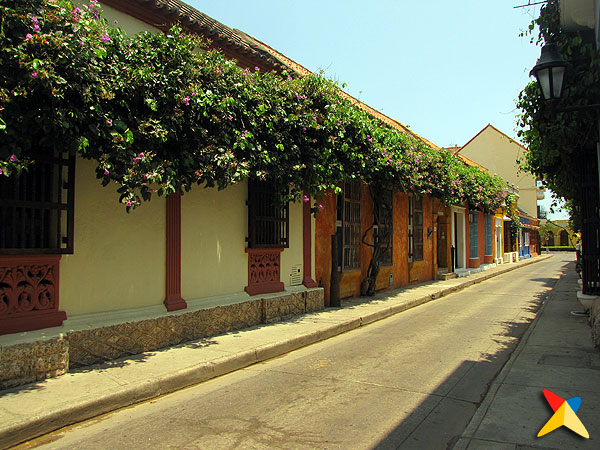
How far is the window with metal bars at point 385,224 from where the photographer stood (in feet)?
43.1

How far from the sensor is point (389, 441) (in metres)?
3.80

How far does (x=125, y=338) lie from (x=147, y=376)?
1.03 m

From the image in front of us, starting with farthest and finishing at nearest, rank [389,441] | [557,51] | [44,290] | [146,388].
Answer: [557,51], [44,290], [146,388], [389,441]

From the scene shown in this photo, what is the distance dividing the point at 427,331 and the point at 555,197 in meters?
5.57

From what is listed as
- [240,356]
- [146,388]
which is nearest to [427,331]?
[240,356]

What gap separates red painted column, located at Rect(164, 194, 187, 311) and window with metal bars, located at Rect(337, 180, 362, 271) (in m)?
5.25

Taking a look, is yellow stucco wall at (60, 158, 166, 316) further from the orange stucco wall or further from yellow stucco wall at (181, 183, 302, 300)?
the orange stucco wall

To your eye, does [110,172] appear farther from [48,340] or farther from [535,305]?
[535,305]

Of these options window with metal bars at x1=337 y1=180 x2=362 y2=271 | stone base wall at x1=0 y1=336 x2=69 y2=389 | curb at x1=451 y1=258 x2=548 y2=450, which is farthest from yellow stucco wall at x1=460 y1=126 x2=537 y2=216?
stone base wall at x1=0 y1=336 x2=69 y2=389

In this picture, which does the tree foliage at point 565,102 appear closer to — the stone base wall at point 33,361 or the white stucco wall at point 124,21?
the white stucco wall at point 124,21

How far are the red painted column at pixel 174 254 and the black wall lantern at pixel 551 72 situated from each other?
5.39 m

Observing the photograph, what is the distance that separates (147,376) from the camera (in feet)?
17.3

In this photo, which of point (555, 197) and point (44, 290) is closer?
point (44, 290)

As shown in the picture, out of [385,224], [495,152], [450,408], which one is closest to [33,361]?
[450,408]
